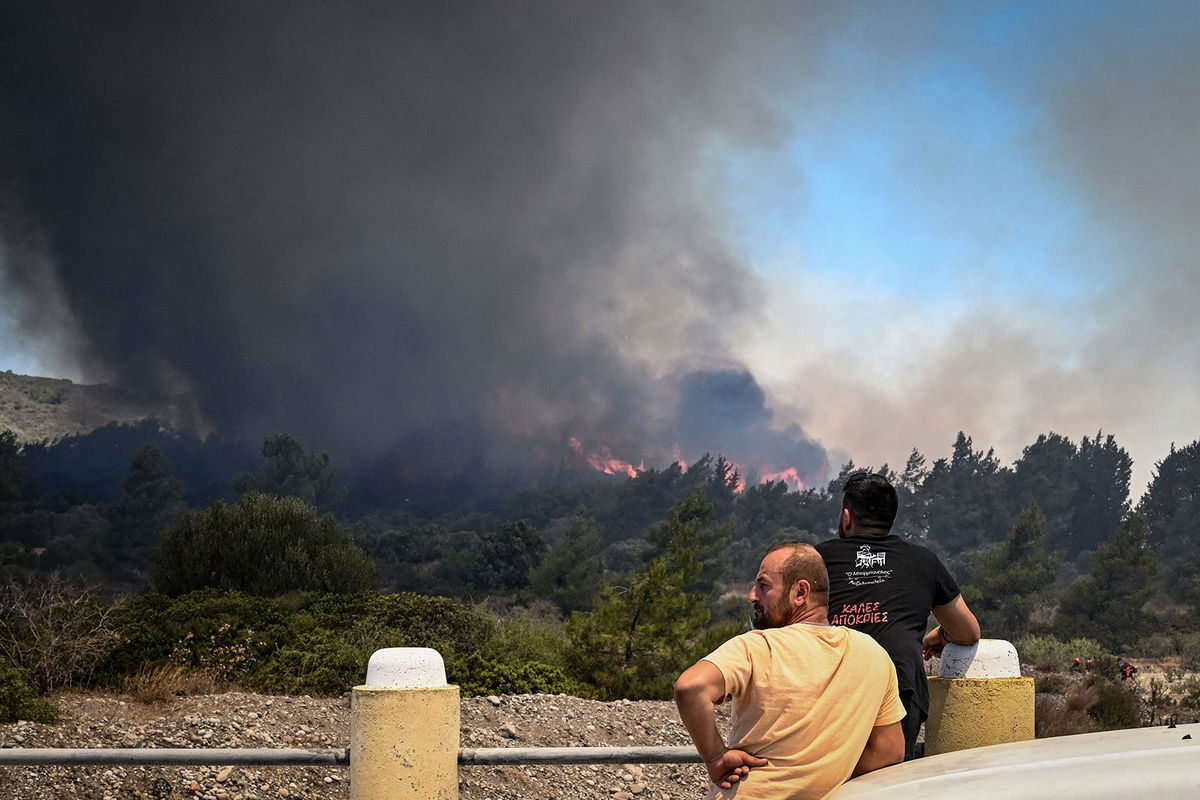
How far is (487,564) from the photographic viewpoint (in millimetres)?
51406

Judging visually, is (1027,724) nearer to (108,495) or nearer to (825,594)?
(825,594)

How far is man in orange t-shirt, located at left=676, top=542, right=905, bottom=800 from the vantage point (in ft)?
10.4

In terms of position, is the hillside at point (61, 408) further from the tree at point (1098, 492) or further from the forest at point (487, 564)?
the tree at point (1098, 492)

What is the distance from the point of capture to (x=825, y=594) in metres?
3.42

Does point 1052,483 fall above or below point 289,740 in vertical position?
above

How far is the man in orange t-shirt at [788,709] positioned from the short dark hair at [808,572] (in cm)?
11

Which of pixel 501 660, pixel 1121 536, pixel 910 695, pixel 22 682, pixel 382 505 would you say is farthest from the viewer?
pixel 382 505

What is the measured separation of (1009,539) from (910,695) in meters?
38.2

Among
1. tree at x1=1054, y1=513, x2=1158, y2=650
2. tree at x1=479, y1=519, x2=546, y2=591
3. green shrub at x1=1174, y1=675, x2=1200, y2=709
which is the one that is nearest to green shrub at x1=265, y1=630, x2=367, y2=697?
green shrub at x1=1174, y1=675, x2=1200, y2=709

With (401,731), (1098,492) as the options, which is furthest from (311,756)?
(1098,492)

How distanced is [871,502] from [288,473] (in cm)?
7012

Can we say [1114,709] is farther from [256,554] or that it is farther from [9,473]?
[9,473]

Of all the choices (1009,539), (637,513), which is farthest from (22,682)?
(637,513)

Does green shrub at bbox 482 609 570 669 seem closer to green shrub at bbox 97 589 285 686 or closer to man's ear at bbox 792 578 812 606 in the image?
green shrub at bbox 97 589 285 686
